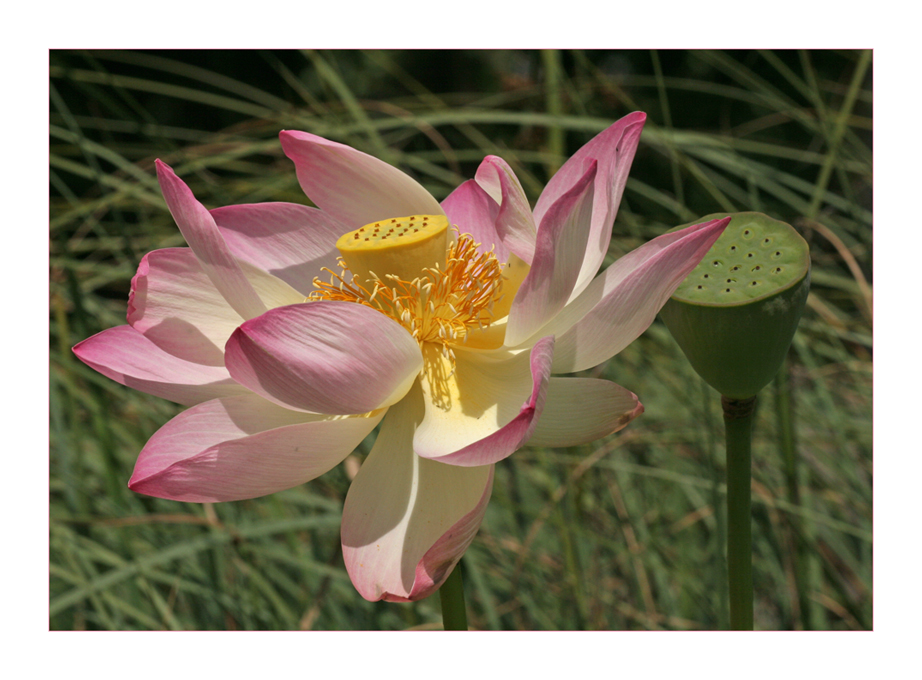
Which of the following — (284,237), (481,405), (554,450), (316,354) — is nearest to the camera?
(316,354)

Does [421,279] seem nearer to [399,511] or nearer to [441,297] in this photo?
[441,297]

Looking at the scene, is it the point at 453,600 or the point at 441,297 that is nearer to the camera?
the point at 453,600

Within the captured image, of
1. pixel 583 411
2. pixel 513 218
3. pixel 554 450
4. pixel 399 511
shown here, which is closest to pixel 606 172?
pixel 513 218

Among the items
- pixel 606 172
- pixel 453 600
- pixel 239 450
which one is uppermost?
pixel 606 172

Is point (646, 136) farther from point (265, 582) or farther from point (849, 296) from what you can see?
point (265, 582)

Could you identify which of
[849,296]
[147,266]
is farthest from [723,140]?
[147,266]

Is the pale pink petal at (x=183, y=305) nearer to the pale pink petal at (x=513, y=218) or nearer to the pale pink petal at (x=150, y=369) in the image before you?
the pale pink petal at (x=150, y=369)
